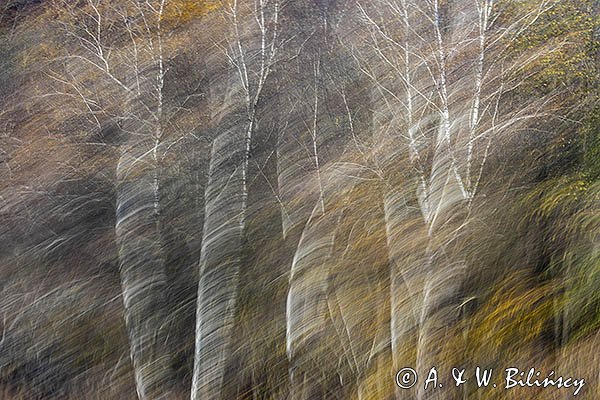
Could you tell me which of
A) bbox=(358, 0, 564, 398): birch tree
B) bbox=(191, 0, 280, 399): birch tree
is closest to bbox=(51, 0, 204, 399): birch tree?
bbox=(191, 0, 280, 399): birch tree

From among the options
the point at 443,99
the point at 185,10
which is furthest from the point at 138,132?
the point at 443,99

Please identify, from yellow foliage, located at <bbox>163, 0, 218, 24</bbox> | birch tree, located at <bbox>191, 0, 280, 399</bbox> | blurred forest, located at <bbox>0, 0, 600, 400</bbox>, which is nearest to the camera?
blurred forest, located at <bbox>0, 0, 600, 400</bbox>

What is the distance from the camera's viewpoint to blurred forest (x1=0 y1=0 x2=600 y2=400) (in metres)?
5.64

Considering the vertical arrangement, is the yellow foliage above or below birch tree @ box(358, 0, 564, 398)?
above

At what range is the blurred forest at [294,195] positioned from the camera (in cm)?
564

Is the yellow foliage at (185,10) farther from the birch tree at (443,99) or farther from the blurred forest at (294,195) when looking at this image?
the birch tree at (443,99)

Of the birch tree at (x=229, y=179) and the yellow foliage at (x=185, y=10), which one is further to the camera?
the yellow foliage at (x=185, y=10)

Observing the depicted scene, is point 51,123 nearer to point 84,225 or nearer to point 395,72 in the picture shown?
point 84,225

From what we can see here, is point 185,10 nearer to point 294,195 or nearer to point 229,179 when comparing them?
point 229,179

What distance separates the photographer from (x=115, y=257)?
19.3 feet

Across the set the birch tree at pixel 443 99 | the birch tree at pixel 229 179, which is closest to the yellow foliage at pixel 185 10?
the birch tree at pixel 229 179

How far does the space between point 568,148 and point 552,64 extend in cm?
78

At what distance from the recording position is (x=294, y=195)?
5973 millimetres

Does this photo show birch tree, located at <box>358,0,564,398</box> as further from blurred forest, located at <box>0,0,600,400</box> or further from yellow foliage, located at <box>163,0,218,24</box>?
yellow foliage, located at <box>163,0,218,24</box>
